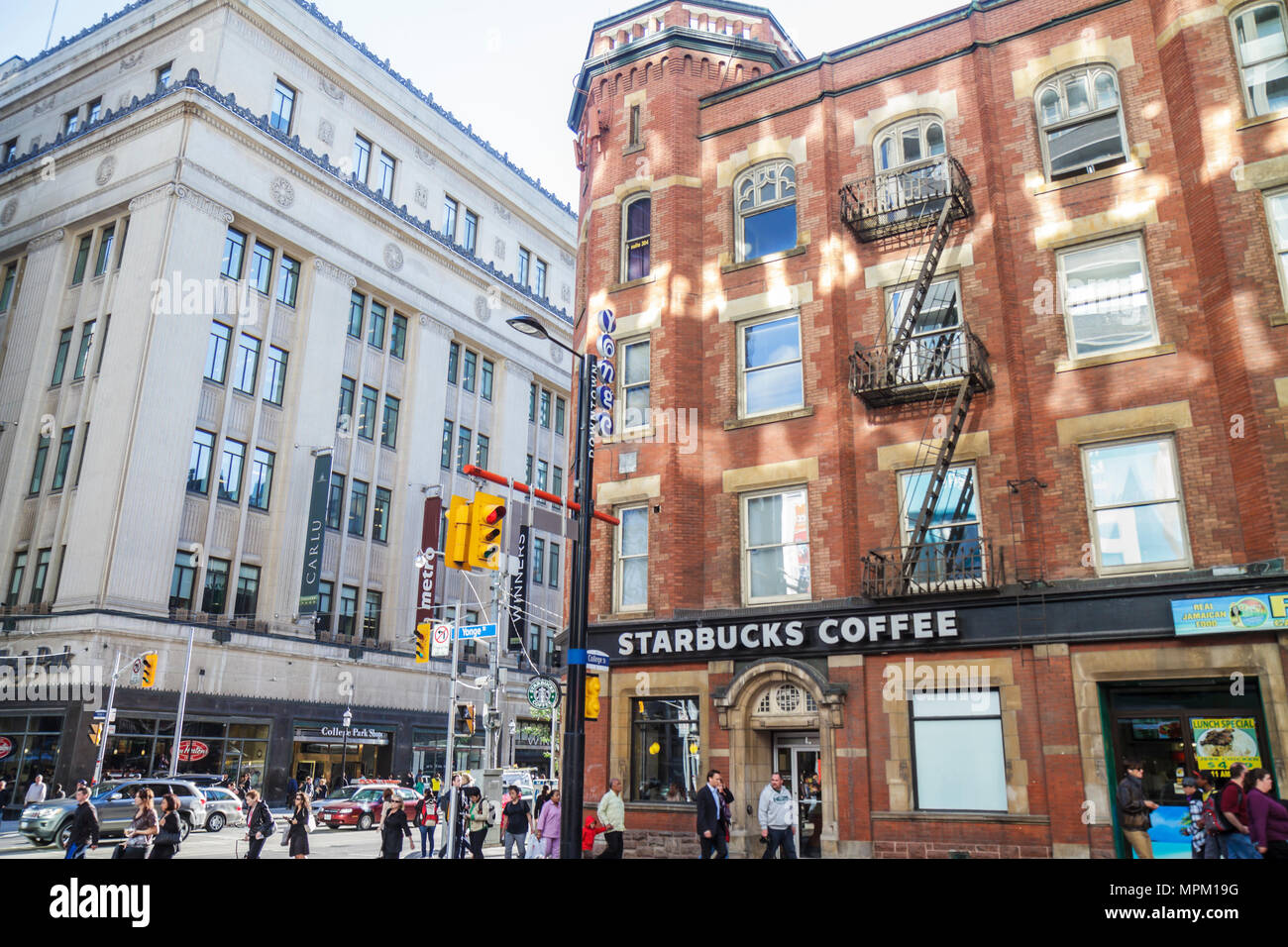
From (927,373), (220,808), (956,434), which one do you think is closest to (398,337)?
(220,808)

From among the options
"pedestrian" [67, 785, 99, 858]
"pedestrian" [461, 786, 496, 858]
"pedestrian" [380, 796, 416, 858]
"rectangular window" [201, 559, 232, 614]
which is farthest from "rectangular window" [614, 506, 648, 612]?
"rectangular window" [201, 559, 232, 614]

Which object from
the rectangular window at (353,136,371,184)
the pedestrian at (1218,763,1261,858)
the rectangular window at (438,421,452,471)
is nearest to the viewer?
the pedestrian at (1218,763,1261,858)

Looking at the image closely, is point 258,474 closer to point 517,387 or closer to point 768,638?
point 517,387

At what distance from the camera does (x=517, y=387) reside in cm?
6025

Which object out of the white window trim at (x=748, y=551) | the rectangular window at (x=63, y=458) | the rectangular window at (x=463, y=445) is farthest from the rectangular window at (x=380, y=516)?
the white window trim at (x=748, y=551)

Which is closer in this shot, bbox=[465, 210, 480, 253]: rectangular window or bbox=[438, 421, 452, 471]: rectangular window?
bbox=[438, 421, 452, 471]: rectangular window

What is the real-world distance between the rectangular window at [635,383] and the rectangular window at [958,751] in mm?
9146

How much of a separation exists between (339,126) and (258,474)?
20.0 m

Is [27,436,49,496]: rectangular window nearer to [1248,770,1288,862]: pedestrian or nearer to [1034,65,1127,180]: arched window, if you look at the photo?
[1034,65,1127,180]: arched window

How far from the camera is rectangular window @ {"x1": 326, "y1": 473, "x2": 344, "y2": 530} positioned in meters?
46.2

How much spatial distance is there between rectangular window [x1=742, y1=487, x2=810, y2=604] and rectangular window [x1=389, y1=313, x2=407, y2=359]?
3535cm

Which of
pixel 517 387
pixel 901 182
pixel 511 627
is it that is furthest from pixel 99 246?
pixel 901 182

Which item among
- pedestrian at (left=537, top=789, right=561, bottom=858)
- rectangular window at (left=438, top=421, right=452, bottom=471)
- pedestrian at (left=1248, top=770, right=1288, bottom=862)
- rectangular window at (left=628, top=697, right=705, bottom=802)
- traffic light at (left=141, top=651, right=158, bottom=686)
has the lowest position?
pedestrian at (left=537, top=789, right=561, bottom=858)

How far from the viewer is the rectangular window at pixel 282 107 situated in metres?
46.9
